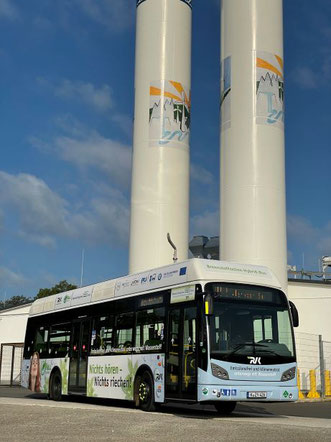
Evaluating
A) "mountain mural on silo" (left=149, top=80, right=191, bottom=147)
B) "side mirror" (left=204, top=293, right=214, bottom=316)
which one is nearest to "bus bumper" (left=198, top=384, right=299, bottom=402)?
"side mirror" (left=204, top=293, right=214, bottom=316)

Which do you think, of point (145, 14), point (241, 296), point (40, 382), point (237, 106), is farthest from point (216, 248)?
point (241, 296)

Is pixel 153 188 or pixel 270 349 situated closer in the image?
pixel 270 349

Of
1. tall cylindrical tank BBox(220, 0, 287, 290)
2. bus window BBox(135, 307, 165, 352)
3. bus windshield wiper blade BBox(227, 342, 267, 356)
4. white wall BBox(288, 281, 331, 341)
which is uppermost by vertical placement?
tall cylindrical tank BBox(220, 0, 287, 290)

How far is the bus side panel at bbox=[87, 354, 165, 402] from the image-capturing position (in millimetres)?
15242

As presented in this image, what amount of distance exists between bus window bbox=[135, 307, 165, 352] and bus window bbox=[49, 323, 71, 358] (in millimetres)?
4508

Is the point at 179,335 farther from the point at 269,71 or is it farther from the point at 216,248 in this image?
the point at 216,248

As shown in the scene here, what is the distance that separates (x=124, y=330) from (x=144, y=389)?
184 centimetres

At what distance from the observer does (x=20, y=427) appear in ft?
37.3

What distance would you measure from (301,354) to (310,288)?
4259 millimetres

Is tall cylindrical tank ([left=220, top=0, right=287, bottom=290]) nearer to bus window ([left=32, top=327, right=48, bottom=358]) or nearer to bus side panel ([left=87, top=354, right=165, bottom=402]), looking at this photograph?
bus window ([left=32, top=327, right=48, bottom=358])

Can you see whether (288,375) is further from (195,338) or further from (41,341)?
(41,341)

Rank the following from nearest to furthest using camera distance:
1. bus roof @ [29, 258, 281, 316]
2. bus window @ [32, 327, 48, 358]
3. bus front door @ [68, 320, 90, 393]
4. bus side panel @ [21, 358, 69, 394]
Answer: bus roof @ [29, 258, 281, 316] < bus front door @ [68, 320, 90, 393] < bus side panel @ [21, 358, 69, 394] < bus window @ [32, 327, 48, 358]

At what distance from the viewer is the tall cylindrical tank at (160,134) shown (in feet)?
109

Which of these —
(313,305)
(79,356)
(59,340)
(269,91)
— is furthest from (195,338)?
(269,91)
